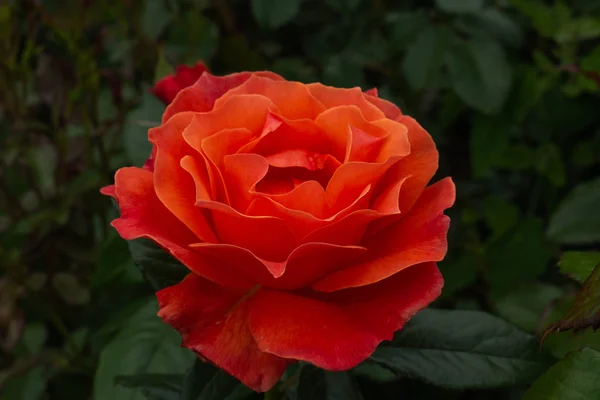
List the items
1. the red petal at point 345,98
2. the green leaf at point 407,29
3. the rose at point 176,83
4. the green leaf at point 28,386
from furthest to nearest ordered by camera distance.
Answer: the green leaf at point 407,29 → the green leaf at point 28,386 → the rose at point 176,83 → the red petal at point 345,98

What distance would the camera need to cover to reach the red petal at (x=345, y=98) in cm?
45

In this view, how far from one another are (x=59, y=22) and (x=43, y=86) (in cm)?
15

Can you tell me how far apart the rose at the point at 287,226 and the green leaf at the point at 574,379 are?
0.12 m

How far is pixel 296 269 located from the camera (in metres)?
0.40

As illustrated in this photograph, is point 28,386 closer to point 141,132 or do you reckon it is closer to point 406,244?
point 141,132

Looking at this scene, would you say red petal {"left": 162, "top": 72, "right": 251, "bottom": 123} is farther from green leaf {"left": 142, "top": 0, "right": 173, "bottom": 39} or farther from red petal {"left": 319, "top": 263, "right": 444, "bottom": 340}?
green leaf {"left": 142, "top": 0, "right": 173, "bottom": 39}

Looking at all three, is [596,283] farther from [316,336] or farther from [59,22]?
[59,22]

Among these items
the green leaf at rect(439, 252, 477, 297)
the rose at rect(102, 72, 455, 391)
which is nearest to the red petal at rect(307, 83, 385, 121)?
the rose at rect(102, 72, 455, 391)

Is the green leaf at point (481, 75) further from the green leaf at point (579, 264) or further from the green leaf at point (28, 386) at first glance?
the green leaf at point (28, 386)

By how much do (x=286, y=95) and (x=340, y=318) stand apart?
17 cm

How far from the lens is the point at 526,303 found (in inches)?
27.0

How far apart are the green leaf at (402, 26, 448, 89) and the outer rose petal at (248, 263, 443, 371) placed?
51 centimetres

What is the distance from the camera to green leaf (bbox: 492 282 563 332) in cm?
67

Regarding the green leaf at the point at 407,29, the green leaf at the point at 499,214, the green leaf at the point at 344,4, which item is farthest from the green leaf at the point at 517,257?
the green leaf at the point at 344,4
